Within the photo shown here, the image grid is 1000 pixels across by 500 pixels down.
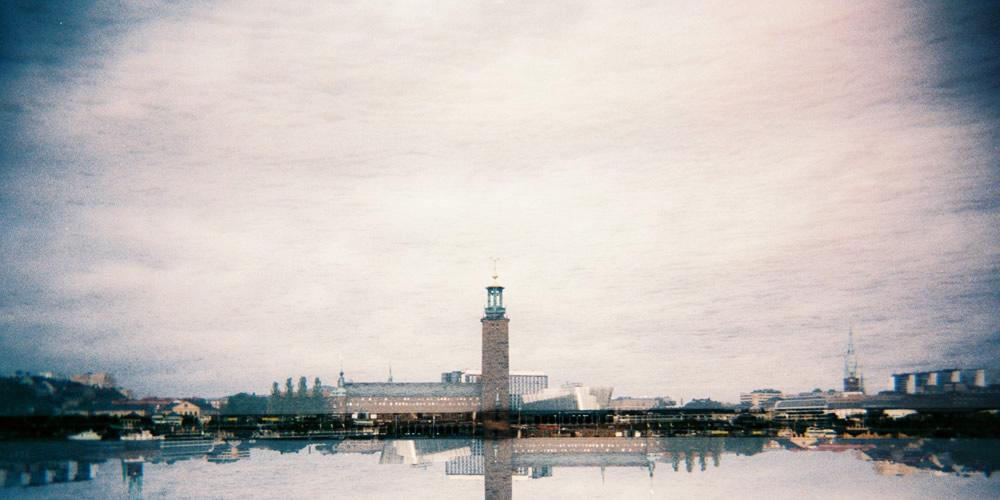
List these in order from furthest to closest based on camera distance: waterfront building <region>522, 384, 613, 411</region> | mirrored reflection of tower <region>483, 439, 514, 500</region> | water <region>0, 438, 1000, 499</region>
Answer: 1. mirrored reflection of tower <region>483, 439, 514, 500</region>
2. waterfront building <region>522, 384, 613, 411</region>
3. water <region>0, 438, 1000, 499</region>

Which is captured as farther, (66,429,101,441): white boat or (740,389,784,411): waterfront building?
(740,389,784,411): waterfront building

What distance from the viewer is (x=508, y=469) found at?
107ft

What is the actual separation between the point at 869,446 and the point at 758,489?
6.71m

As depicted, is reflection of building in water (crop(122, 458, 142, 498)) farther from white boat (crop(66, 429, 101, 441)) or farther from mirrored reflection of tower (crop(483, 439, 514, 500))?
mirrored reflection of tower (crop(483, 439, 514, 500))

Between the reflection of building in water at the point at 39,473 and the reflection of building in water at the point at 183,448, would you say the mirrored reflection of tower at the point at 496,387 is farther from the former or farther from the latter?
the reflection of building in water at the point at 39,473

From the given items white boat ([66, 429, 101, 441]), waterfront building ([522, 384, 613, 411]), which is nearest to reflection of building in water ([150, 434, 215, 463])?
white boat ([66, 429, 101, 441])

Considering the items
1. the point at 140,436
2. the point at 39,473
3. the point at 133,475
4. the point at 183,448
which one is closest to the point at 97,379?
the point at 39,473

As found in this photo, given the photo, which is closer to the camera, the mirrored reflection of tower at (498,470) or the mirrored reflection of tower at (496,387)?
the mirrored reflection of tower at (498,470)

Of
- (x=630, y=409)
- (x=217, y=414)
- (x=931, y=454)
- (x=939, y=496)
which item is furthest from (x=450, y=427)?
(x=939, y=496)

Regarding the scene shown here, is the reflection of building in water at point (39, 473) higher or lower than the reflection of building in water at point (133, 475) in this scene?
higher

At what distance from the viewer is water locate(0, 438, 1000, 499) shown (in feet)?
69.2

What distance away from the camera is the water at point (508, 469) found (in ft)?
69.2

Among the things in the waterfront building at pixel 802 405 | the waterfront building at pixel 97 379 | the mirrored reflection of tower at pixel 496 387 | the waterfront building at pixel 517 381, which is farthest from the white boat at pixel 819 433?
the waterfront building at pixel 97 379

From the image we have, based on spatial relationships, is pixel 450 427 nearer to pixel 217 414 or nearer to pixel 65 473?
pixel 217 414
